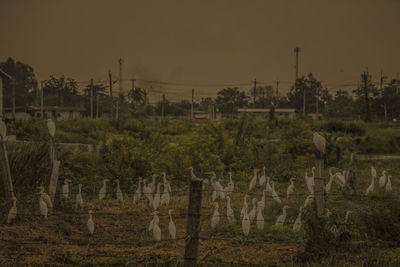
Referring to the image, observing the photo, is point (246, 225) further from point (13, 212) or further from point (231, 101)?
point (231, 101)

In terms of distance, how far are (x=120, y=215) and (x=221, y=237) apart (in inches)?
92.3

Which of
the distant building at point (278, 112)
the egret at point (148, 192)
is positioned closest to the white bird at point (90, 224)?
the egret at point (148, 192)

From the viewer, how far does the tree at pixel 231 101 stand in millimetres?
63250

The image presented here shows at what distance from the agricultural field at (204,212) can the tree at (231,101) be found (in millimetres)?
46017

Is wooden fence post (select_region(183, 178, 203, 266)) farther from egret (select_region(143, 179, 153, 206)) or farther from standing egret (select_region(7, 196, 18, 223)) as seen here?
egret (select_region(143, 179, 153, 206))

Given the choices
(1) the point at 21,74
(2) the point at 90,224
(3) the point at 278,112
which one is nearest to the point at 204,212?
(2) the point at 90,224

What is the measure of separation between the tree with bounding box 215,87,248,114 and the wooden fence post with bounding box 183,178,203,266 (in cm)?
5765

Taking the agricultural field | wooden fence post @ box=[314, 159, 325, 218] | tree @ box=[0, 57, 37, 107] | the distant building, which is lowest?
the agricultural field

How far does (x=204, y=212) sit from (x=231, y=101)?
2208 inches

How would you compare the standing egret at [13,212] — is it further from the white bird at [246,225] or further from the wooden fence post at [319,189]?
the wooden fence post at [319,189]

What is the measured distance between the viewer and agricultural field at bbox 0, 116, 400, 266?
17.6 feet

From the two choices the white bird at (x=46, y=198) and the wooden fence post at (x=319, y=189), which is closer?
the wooden fence post at (x=319, y=189)

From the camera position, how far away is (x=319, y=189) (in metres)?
5.09

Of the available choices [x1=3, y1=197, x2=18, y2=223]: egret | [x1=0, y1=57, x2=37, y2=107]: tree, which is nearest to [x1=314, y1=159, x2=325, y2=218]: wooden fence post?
[x1=3, y1=197, x2=18, y2=223]: egret
